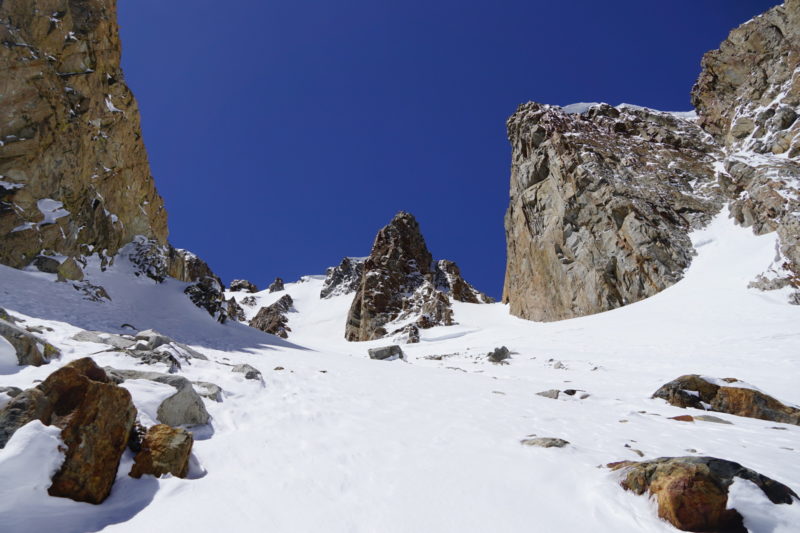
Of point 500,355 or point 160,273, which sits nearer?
point 500,355

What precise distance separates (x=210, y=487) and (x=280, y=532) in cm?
121

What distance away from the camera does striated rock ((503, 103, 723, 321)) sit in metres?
34.1

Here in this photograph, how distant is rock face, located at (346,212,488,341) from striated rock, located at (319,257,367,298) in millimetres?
29917

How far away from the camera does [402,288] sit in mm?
61094

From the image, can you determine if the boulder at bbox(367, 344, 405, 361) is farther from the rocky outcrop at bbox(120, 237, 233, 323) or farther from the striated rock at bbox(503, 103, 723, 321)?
the striated rock at bbox(503, 103, 723, 321)

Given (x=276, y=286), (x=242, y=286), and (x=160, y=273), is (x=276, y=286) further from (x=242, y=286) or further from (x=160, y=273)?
(x=160, y=273)

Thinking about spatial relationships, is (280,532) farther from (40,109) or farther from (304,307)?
(304,307)

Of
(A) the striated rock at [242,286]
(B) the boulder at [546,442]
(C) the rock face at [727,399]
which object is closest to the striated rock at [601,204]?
(C) the rock face at [727,399]

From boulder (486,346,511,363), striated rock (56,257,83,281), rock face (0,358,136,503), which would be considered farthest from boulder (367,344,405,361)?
rock face (0,358,136,503)

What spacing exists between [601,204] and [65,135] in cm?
4094

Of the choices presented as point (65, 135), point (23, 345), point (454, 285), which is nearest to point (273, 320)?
point (454, 285)

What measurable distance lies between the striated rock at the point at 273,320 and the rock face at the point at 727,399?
195ft

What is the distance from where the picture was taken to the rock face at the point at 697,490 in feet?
12.5

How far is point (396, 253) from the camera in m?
64.4
